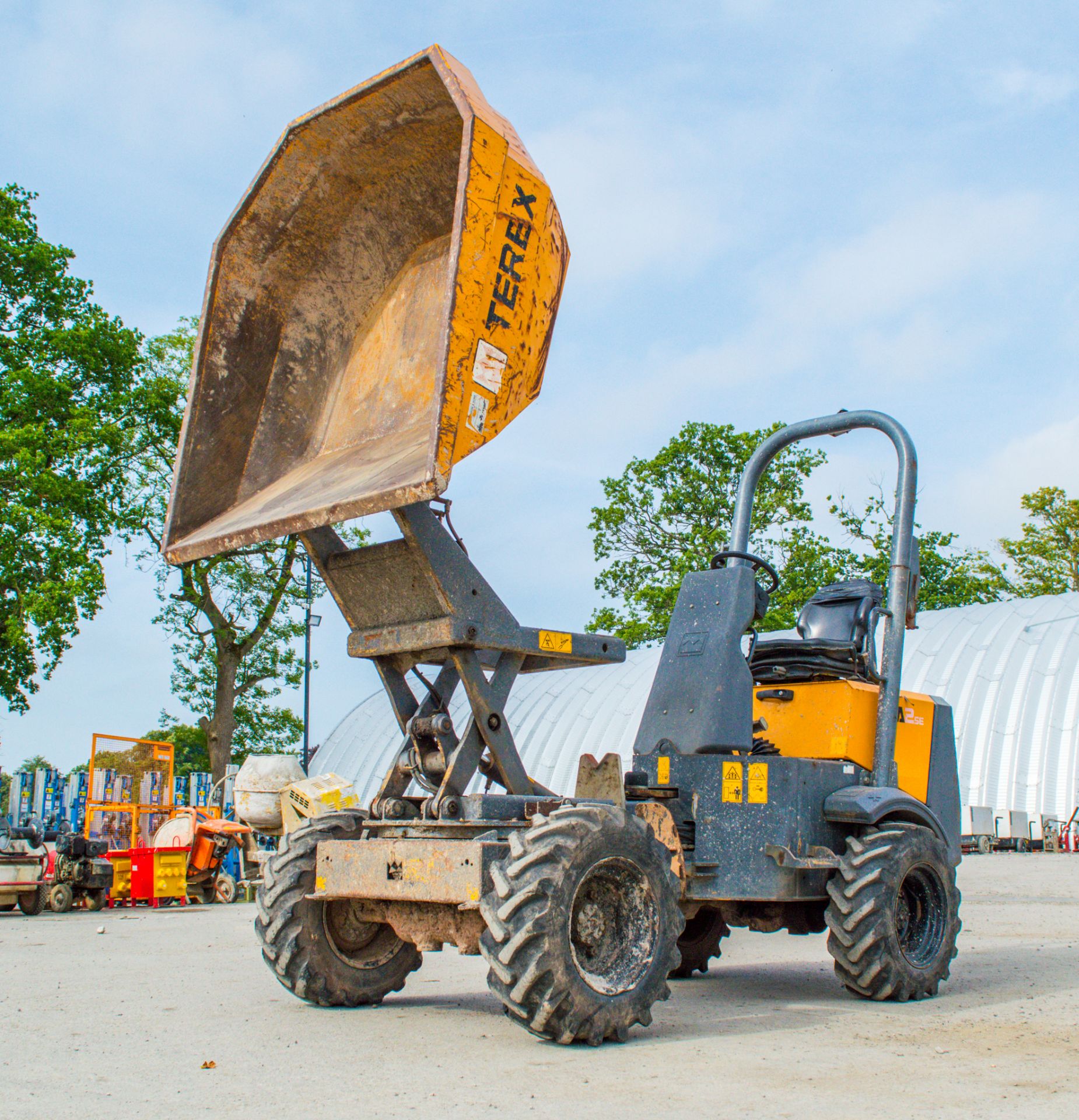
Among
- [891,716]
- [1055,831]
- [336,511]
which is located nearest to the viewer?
[336,511]

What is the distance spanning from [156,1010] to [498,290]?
15.8 ft

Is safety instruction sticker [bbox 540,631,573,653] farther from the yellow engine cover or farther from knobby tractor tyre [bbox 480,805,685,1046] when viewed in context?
the yellow engine cover

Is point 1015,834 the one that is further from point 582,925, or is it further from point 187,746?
point 187,746

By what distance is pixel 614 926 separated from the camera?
607cm

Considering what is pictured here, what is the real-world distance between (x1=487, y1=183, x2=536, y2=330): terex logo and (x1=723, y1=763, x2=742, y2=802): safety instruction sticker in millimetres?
2924

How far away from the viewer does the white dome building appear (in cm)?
2886

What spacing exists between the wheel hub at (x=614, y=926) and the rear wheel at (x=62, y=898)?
1379 cm

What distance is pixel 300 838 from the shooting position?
23.0ft

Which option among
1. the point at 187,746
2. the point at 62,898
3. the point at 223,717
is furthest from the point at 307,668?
the point at 187,746

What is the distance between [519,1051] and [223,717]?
27.8 m

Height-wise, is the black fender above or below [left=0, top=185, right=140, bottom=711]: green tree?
below

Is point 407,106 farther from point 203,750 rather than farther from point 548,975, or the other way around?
point 203,750

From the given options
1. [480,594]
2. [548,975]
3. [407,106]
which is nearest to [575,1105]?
[548,975]

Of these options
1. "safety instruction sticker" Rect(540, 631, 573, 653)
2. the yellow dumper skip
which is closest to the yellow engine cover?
"safety instruction sticker" Rect(540, 631, 573, 653)
